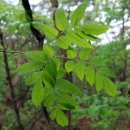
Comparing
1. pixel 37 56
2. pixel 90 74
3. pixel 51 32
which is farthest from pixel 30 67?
pixel 90 74

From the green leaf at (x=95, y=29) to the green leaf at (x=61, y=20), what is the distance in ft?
0.26

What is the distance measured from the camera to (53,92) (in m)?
1.30

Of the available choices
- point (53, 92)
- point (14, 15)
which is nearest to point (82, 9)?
point (53, 92)

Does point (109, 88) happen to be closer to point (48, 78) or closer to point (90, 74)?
point (90, 74)

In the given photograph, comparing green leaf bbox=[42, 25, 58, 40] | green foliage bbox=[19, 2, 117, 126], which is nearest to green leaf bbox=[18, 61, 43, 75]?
green foliage bbox=[19, 2, 117, 126]

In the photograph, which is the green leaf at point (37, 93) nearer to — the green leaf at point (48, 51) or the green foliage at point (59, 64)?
the green foliage at point (59, 64)

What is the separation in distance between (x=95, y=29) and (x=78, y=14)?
0.27 ft

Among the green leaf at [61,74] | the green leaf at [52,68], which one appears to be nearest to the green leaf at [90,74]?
the green leaf at [61,74]

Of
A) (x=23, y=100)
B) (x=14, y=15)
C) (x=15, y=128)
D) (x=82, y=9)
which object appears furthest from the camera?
(x=23, y=100)

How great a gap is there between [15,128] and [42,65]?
26.4ft

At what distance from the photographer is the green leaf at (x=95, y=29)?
1.09 m

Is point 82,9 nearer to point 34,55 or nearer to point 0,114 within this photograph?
point 34,55

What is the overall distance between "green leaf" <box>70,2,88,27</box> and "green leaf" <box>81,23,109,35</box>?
0.04m

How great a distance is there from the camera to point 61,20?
1.14 m
